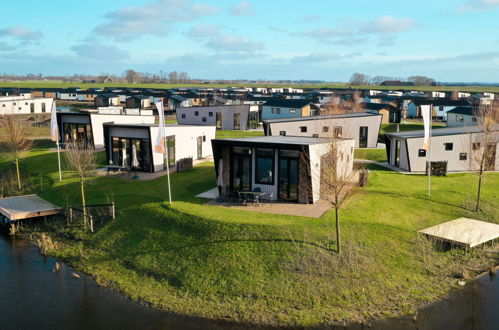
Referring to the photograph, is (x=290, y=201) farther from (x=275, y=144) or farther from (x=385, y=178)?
(x=385, y=178)

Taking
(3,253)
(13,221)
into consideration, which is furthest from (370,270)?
(13,221)

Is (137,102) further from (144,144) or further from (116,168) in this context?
(116,168)

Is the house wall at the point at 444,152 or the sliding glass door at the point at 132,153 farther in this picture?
the house wall at the point at 444,152

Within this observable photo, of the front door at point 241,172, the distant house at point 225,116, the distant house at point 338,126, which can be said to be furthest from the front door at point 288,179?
the distant house at point 225,116

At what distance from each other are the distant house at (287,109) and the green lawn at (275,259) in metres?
35.1

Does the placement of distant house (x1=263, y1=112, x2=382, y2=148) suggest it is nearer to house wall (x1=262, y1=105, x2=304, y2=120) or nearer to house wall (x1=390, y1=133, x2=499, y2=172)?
house wall (x1=390, y1=133, x2=499, y2=172)

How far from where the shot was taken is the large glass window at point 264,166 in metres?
22.7

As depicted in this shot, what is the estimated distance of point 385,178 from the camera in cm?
2867

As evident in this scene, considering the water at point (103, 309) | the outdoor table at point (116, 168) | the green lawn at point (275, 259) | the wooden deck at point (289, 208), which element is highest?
the outdoor table at point (116, 168)

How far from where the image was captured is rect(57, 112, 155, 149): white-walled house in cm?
3838

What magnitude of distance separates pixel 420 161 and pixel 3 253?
26.8 m

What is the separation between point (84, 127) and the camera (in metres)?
38.9

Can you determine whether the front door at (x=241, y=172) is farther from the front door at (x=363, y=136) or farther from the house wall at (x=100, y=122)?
the front door at (x=363, y=136)

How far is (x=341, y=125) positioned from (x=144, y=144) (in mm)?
18585
